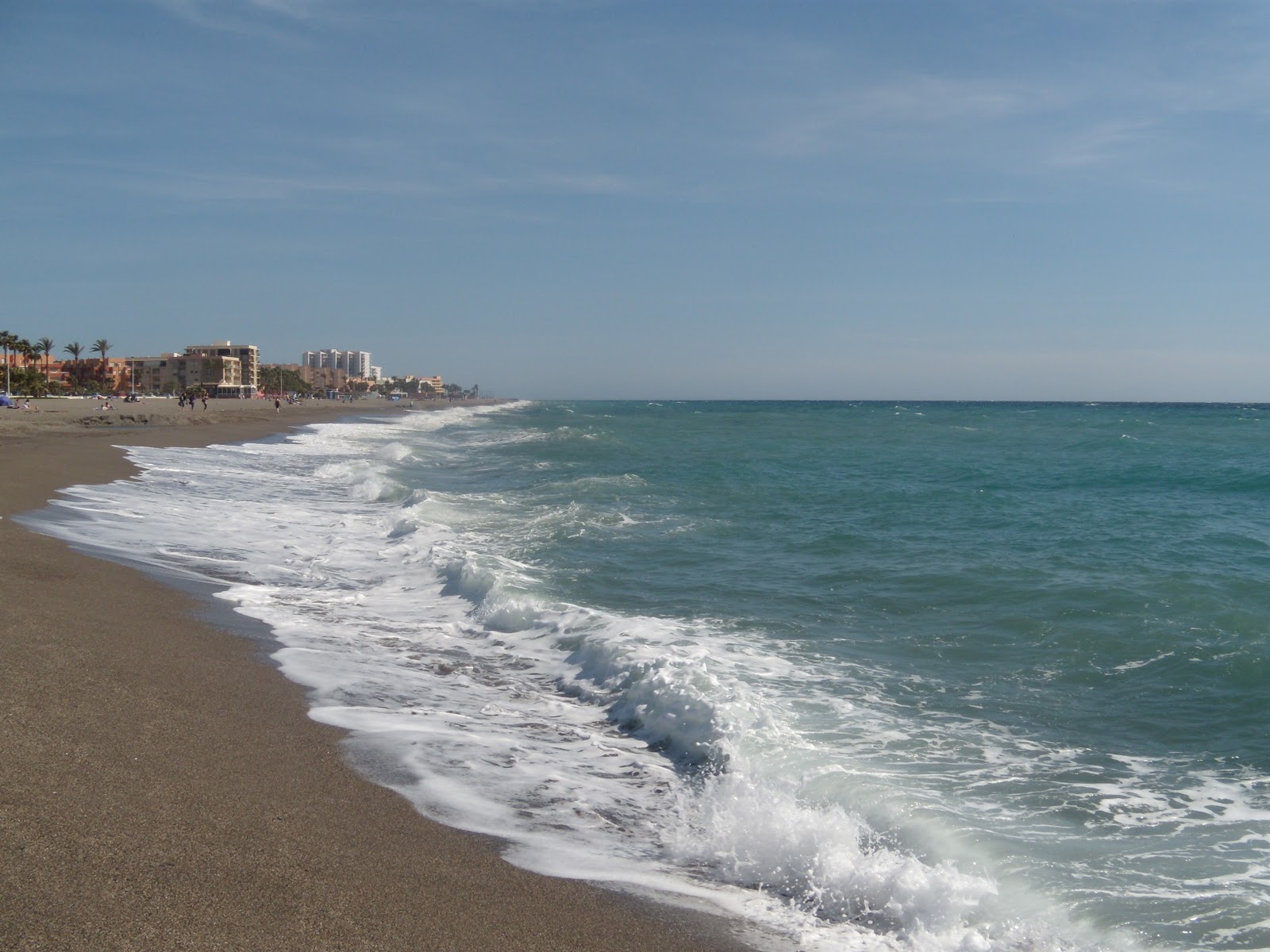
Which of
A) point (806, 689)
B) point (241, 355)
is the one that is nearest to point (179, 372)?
point (241, 355)

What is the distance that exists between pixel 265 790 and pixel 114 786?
2.17ft

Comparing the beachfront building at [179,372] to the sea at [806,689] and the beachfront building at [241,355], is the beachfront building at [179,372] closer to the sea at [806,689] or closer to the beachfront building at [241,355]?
the beachfront building at [241,355]

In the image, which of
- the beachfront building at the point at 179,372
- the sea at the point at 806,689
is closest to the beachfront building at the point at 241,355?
the beachfront building at the point at 179,372

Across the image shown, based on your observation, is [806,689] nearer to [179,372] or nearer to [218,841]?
[218,841]

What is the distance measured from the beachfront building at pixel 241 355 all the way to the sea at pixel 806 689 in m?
146

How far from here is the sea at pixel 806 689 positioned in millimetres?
4344

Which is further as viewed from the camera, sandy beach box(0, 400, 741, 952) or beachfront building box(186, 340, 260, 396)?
beachfront building box(186, 340, 260, 396)

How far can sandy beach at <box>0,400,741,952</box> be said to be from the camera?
11.1 feet

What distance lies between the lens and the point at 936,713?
6.86 meters

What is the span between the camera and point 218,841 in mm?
3943

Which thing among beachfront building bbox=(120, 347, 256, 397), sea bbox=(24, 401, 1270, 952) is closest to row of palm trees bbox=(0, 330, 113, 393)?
beachfront building bbox=(120, 347, 256, 397)

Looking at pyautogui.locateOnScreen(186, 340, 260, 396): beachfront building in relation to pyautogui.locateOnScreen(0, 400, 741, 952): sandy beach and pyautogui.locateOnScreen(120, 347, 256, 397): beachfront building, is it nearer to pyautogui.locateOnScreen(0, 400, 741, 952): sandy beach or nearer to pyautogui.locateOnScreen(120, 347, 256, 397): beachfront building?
pyautogui.locateOnScreen(120, 347, 256, 397): beachfront building

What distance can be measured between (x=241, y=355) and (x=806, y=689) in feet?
554

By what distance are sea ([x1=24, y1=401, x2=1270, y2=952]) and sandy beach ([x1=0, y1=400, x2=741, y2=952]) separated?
0.29 meters
